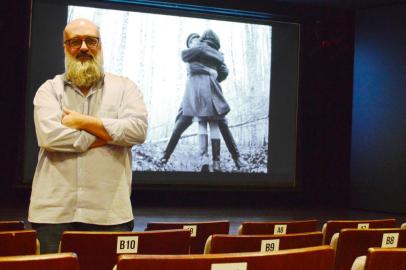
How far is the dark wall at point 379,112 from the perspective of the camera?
7477 mm

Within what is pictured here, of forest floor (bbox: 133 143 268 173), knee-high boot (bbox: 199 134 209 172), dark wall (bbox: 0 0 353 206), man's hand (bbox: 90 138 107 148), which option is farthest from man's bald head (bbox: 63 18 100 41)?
dark wall (bbox: 0 0 353 206)

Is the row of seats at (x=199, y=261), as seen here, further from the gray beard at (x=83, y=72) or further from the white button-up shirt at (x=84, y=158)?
the gray beard at (x=83, y=72)

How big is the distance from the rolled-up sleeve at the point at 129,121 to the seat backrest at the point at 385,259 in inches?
40.5

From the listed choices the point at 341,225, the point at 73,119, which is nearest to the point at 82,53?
the point at 73,119

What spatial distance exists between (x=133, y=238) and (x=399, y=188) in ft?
21.6

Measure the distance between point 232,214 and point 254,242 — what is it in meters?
4.99

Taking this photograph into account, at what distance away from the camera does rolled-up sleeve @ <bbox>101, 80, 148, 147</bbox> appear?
194 centimetres

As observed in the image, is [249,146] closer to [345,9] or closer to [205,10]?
[205,10]

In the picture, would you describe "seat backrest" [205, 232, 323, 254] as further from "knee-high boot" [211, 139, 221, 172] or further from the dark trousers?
"knee-high boot" [211, 139, 221, 172]

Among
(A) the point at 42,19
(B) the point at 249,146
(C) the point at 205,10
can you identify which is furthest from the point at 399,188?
(A) the point at 42,19

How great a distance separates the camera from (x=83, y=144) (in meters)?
1.91

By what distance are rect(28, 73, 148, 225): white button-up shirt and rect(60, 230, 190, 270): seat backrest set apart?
26 cm

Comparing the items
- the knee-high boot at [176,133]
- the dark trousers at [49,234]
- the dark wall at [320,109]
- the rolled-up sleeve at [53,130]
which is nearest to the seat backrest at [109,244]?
the dark trousers at [49,234]

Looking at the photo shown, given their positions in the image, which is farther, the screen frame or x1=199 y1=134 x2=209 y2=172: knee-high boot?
x1=199 y1=134 x2=209 y2=172: knee-high boot
